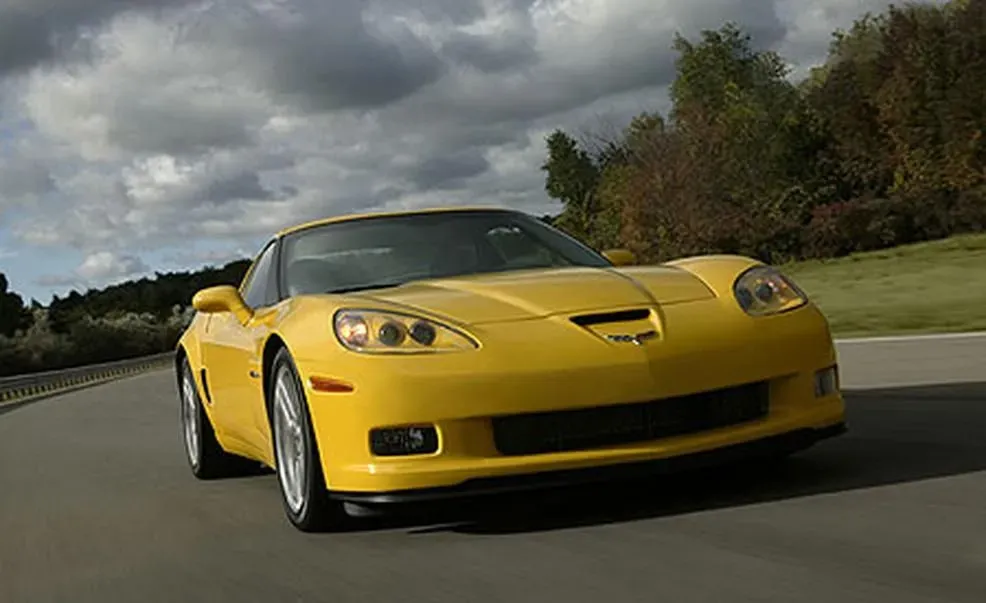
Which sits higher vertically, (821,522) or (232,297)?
(232,297)

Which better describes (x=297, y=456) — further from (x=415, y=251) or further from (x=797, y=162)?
(x=797, y=162)

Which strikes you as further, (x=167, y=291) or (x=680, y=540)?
(x=167, y=291)

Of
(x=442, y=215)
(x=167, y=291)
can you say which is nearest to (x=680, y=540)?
(x=442, y=215)

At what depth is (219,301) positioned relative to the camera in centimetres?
630

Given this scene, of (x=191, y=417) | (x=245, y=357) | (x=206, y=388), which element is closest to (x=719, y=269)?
(x=245, y=357)

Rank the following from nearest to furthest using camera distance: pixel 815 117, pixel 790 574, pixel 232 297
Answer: pixel 790 574 < pixel 232 297 < pixel 815 117

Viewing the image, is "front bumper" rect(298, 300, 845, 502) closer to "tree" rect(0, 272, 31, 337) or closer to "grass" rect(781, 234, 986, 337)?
"grass" rect(781, 234, 986, 337)

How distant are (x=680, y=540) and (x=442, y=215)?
2.65 metres

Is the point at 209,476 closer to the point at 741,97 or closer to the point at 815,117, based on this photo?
the point at 815,117

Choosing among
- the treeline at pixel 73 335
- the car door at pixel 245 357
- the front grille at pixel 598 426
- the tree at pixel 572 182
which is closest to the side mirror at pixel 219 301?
the car door at pixel 245 357

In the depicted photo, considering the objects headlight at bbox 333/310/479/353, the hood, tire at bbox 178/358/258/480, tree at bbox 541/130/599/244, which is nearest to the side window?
tire at bbox 178/358/258/480

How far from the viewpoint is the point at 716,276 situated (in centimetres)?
520

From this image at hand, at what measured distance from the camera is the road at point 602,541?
3.69m

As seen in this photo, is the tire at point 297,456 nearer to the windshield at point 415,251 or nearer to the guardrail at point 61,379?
the windshield at point 415,251
